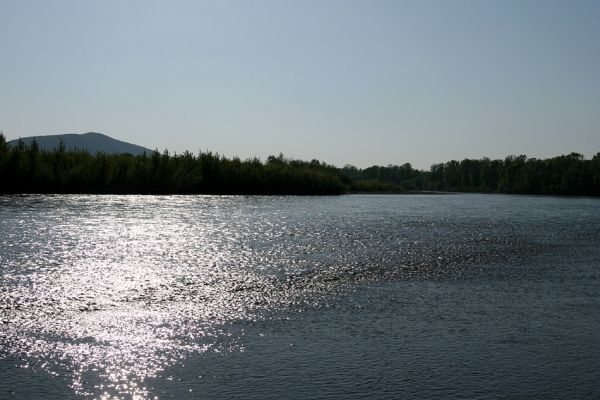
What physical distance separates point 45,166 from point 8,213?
31.3 m

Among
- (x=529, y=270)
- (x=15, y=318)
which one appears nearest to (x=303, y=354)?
(x=15, y=318)

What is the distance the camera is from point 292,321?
9.27 m

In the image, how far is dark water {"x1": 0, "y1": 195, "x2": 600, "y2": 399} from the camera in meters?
6.46

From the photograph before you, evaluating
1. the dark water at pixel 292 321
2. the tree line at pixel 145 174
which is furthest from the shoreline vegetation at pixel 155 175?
the dark water at pixel 292 321

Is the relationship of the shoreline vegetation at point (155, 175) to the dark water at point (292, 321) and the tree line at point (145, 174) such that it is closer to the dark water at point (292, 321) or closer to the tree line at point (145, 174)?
the tree line at point (145, 174)

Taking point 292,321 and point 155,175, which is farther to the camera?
A: point 155,175

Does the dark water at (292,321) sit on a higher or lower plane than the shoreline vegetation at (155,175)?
lower

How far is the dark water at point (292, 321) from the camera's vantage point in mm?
6461

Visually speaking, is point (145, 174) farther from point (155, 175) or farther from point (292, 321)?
point (292, 321)

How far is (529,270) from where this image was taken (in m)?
15.5

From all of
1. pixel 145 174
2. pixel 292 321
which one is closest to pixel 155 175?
pixel 145 174

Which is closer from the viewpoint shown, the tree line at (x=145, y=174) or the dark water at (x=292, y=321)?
the dark water at (x=292, y=321)

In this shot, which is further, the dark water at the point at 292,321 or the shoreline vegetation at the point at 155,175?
the shoreline vegetation at the point at 155,175

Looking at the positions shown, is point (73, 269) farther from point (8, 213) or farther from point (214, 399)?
point (8, 213)
